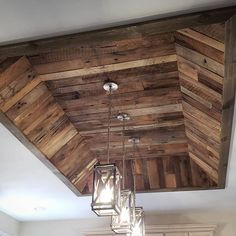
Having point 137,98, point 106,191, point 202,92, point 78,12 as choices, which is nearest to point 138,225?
point 106,191

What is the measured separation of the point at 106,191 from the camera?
2662 mm

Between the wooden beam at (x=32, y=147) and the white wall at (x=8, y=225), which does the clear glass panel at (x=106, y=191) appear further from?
the white wall at (x=8, y=225)

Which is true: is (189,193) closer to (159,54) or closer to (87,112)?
(87,112)

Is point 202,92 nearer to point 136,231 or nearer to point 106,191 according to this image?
point 106,191

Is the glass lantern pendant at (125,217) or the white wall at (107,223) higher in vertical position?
the white wall at (107,223)

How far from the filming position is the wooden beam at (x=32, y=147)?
9.87ft

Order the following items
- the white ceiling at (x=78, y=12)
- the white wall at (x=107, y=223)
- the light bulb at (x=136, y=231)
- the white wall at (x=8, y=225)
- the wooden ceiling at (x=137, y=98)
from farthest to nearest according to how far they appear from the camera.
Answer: the white wall at (x=8, y=225)
the white wall at (x=107, y=223)
the light bulb at (x=136, y=231)
the wooden ceiling at (x=137, y=98)
the white ceiling at (x=78, y=12)

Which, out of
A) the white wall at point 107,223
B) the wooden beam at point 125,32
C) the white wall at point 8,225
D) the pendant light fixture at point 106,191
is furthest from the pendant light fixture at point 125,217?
the white wall at point 8,225

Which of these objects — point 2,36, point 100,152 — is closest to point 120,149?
point 100,152

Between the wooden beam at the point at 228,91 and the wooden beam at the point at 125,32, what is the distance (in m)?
0.10

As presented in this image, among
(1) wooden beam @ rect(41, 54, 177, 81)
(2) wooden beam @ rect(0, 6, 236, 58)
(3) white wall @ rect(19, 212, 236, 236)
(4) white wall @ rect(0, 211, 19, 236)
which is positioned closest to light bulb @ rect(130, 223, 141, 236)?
(1) wooden beam @ rect(41, 54, 177, 81)

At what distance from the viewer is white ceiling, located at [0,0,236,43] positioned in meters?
1.92

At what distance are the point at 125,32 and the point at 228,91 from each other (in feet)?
2.94

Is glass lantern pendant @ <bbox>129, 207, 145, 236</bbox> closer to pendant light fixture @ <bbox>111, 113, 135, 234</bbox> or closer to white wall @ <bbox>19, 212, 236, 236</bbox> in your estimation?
pendant light fixture @ <bbox>111, 113, 135, 234</bbox>
